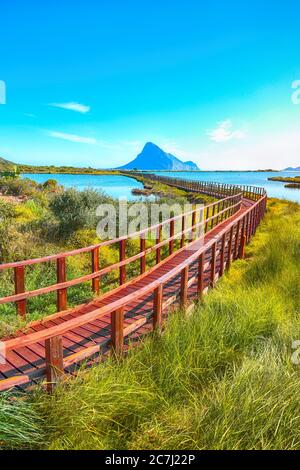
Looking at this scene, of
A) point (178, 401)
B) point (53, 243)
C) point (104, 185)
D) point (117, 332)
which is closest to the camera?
point (178, 401)

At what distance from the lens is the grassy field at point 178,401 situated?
2238 mm

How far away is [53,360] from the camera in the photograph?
249cm

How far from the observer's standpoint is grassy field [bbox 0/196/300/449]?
88.1 inches

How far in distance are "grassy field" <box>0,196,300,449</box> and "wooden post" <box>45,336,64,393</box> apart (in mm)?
96

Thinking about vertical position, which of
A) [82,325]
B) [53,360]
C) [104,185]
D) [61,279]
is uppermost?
[104,185]

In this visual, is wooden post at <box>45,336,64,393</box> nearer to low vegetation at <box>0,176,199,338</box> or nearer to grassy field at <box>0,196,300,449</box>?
grassy field at <box>0,196,300,449</box>

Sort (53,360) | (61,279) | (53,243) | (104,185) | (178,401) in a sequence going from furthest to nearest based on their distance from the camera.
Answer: (104,185)
(53,243)
(61,279)
(178,401)
(53,360)

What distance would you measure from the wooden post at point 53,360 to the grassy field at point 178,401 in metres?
0.10

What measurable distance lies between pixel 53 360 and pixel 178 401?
1090 mm

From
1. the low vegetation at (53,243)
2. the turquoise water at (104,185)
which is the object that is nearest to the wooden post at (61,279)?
the low vegetation at (53,243)

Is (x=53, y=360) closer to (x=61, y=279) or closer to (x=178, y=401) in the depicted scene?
(x=178, y=401)

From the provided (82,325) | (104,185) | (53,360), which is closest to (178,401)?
(53,360)

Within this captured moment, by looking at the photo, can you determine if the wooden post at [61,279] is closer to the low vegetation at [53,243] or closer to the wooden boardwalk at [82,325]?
the wooden boardwalk at [82,325]
